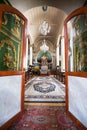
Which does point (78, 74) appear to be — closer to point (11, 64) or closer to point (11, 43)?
point (11, 64)

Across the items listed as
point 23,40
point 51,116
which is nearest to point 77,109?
point 51,116

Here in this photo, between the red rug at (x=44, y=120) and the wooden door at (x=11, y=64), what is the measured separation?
0.55 ft

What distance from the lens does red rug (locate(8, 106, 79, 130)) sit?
182 centimetres

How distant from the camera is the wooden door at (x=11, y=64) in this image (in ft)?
5.74

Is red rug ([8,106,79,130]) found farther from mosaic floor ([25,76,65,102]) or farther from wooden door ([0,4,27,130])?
mosaic floor ([25,76,65,102])

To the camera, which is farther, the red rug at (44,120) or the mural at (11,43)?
the mural at (11,43)

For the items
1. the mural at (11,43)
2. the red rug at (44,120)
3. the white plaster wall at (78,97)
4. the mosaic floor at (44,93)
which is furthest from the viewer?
the mosaic floor at (44,93)

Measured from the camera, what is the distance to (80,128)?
1.75 meters

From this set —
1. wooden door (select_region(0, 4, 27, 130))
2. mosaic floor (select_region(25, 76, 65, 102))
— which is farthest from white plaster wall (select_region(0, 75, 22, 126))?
mosaic floor (select_region(25, 76, 65, 102))

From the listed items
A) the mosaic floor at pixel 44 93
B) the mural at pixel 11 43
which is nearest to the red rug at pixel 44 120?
the mosaic floor at pixel 44 93

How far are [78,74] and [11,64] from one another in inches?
57.5

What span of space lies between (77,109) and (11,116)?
3.89 feet

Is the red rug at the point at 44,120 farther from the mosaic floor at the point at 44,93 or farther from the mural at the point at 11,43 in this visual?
the mural at the point at 11,43

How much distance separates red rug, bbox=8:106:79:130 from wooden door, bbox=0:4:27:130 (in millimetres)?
168
